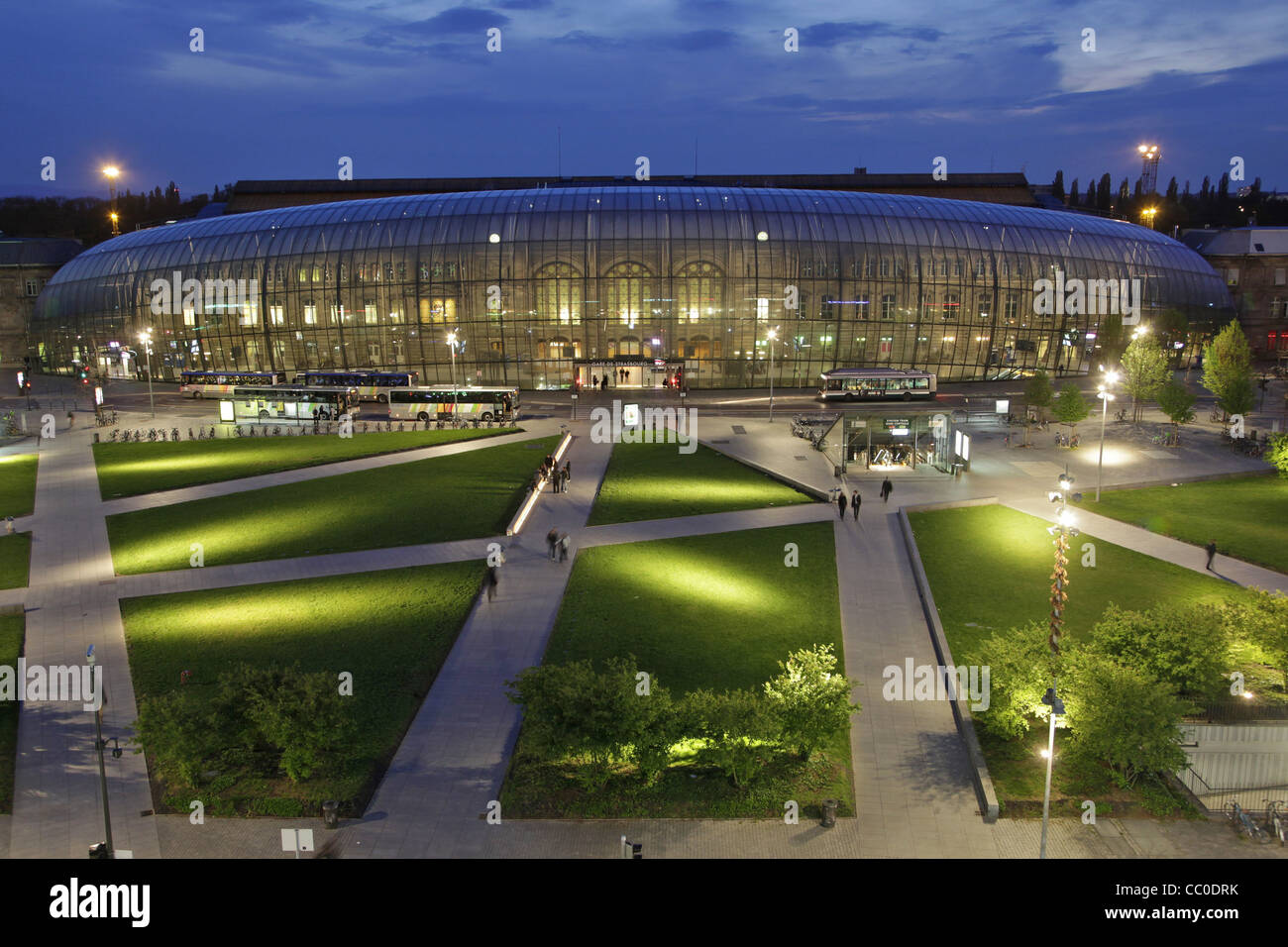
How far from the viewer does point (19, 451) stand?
53250mm

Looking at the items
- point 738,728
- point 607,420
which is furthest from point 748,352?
point 738,728

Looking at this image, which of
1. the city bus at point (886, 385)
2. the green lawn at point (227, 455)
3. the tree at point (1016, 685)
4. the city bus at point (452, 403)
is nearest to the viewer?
the tree at point (1016, 685)

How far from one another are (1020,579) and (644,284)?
60.4 meters

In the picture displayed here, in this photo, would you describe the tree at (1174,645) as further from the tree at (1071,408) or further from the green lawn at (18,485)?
the green lawn at (18,485)

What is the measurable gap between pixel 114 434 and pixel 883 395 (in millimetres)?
56996

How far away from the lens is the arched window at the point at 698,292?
82250 millimetres

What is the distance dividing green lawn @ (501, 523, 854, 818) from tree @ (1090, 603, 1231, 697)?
6398mm

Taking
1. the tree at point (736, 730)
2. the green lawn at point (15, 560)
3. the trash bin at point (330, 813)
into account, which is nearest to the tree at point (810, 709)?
the tree at point (736, 730)

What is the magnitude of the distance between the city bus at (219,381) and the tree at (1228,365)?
75951mm

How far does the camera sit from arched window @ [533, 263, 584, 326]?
8269 cm

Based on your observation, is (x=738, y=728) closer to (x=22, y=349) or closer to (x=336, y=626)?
(x=336, y=626)

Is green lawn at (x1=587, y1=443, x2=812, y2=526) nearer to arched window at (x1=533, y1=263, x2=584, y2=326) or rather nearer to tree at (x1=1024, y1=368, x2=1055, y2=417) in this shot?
tree at (x1=1024, y1=368, x2=1055, y2=417)

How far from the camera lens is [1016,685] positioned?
17859 millimetres

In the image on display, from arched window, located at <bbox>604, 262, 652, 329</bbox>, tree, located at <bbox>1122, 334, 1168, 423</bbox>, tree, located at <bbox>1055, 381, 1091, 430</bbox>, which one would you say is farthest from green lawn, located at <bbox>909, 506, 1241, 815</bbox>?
arched window, located at <bbox>604, 262, 652, 329</bbox>
